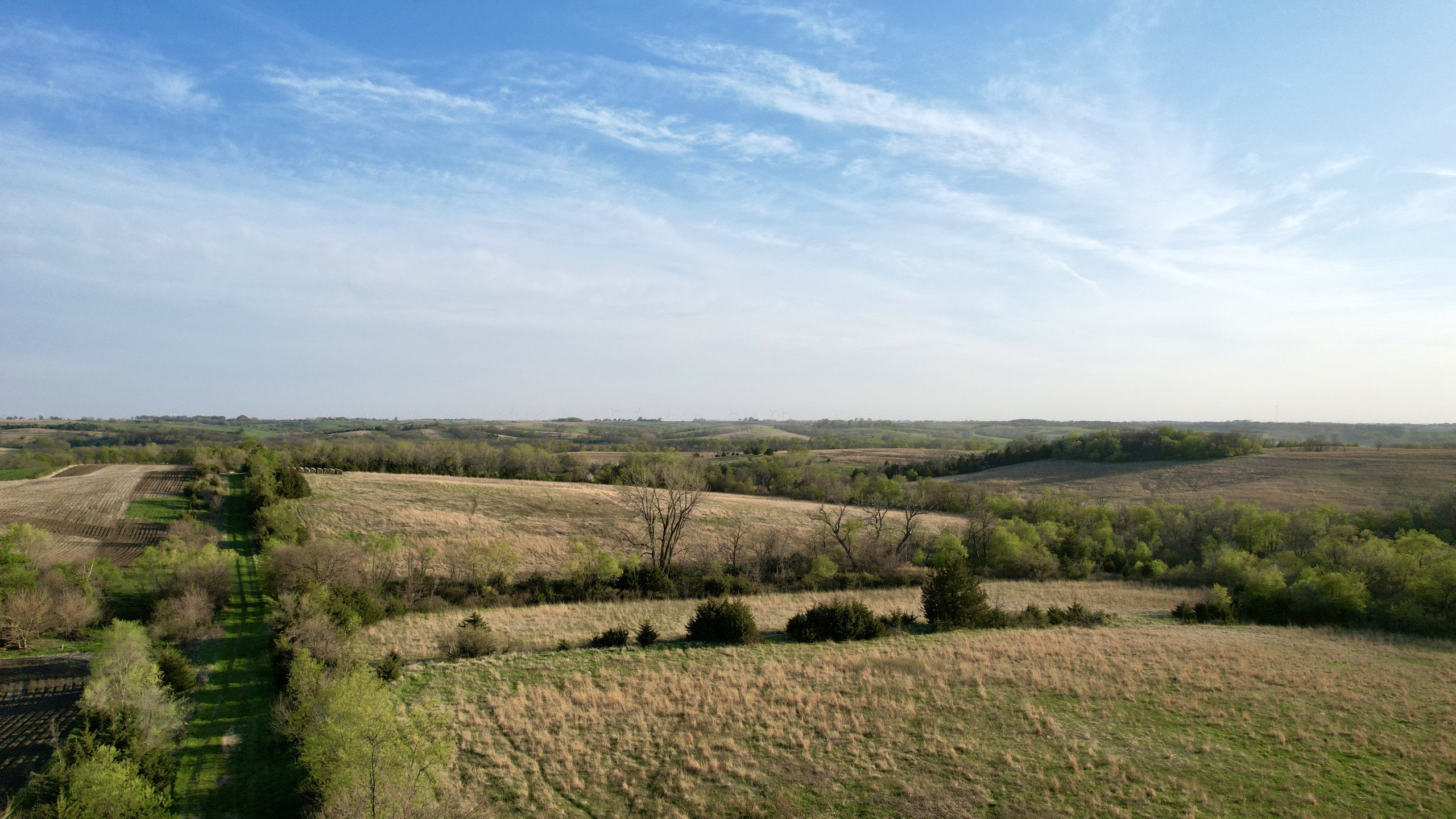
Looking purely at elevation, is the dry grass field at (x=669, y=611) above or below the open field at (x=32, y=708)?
below

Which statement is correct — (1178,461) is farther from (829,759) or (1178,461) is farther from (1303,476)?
(829,759)

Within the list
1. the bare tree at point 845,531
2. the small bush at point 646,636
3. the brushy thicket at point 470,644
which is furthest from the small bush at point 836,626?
the bare tree at point 845,531

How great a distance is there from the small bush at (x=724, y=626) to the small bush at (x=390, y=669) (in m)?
12.3

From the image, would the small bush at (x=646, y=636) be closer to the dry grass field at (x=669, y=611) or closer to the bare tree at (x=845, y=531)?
the dry grass field at (x=669, y=611)

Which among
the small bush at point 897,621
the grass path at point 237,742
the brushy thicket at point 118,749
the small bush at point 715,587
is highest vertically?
the brushy thicket at point 118,749

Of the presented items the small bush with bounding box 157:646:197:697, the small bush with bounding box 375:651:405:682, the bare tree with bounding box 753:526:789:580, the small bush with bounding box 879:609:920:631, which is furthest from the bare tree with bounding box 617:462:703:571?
the small bush with bounding box 157:646:197:697

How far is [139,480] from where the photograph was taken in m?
57.4

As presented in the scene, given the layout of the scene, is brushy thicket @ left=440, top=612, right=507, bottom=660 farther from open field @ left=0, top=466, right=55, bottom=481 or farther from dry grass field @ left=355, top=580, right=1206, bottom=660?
open field @ left=0, top=466, right=55, bottom=481

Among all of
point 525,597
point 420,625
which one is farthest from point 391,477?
point 420,625

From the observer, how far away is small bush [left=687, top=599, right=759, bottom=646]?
27922mm

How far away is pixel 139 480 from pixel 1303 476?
122181mm

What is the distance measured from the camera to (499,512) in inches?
2223

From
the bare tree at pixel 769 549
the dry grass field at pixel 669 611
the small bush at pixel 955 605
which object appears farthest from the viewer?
the bare tree at pixel 769 549

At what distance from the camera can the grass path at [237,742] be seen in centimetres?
1407
